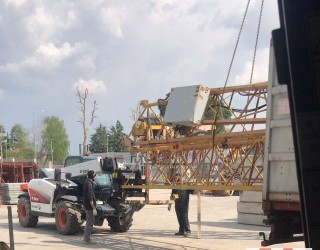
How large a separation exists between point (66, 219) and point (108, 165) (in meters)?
1.87

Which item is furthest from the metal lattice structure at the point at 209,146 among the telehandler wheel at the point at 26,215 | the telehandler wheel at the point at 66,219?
the telehandler wheel at the point at 26,215

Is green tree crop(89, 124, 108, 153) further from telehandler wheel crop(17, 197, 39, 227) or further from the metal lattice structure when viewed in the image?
the metal lattice structure

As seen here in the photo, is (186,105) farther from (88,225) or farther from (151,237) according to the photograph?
(151,237)

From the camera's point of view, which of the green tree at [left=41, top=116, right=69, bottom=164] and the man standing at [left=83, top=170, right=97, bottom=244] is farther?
the green tree at [left=41, top=116, right=69, bottom=164]

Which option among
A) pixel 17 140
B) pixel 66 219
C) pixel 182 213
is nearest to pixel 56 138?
pixel 17 140

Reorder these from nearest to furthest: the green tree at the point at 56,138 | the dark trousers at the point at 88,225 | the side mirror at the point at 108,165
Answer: the dark trousers at the point at 88,225 < the side mirror at the point at 108,165 < the green tree at the point at 56,138

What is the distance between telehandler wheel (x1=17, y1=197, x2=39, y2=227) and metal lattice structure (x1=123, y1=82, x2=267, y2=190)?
525cm

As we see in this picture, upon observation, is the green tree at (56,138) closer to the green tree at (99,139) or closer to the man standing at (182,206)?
the green tree at (99,139)

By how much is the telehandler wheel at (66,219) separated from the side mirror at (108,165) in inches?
56.9

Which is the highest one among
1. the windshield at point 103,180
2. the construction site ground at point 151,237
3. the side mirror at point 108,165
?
the side mirror at point 108,165

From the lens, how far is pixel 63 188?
566 inches

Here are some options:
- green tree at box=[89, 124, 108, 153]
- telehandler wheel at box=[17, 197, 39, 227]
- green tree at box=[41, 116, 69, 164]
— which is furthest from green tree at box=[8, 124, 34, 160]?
telehandler wheel at box=[17, 197, 39, 227]

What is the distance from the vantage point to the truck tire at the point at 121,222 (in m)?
13.9

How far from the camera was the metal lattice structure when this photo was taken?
9.55m
